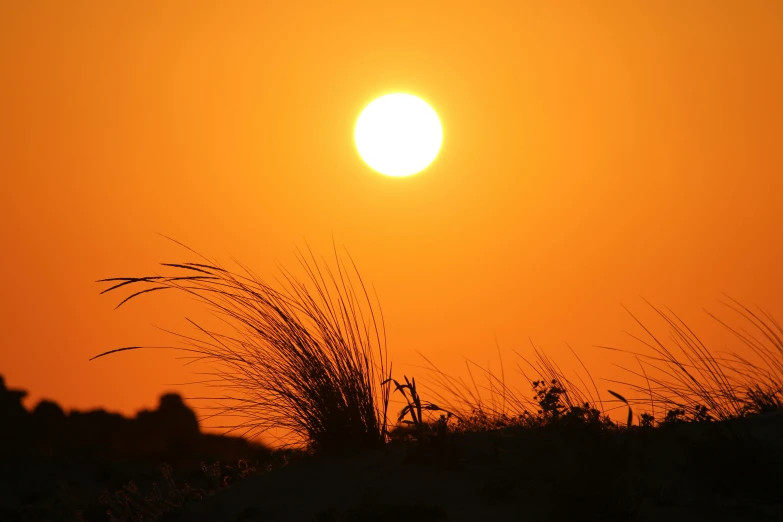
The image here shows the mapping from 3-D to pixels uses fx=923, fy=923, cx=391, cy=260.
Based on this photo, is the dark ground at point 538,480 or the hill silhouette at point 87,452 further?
the hill silhouette at point 87,452

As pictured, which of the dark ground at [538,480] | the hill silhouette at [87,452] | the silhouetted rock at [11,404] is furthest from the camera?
the silhouetted rock at [11,404]

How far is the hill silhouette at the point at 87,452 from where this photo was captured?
916 cm

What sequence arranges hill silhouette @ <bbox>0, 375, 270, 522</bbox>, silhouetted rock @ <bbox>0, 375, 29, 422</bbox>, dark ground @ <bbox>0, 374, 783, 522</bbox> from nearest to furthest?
dark ground @ <bbox>0, 374, 783, 522</bbox>, hill silhouette @ <bbox>0, 375, 270, 522</bbox>, silhouetted rock @ <bbox>0, 375, 29, 422</bbox>

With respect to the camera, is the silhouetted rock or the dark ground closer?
the dark ground

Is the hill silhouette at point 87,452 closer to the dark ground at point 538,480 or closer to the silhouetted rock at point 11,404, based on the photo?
the silhouetted rock at point 11,404

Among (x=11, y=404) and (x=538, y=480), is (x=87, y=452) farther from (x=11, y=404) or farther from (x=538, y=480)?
(x=538, y=480)

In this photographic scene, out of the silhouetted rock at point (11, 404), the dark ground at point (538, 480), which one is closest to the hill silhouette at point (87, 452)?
the silhouetted rock at point (11, 404)

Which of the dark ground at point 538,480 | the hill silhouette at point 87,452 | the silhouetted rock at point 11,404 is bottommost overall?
the dark ground at point 538,480

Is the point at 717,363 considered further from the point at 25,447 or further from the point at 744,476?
the point at 25,447

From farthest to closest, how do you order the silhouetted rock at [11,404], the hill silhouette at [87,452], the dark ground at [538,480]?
1. the silhouetted rock at [11,404]
2. the hill silhouette at [87,452]
3. the dark ground at [538,480]

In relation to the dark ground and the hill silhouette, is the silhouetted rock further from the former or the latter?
the dark ground

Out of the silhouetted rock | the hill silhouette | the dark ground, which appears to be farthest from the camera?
the silhouetted rock

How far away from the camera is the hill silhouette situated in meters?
9.16

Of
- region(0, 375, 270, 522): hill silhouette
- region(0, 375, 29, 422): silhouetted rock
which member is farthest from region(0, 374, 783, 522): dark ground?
region(0, 375, 29, 422): silhouetted rock
